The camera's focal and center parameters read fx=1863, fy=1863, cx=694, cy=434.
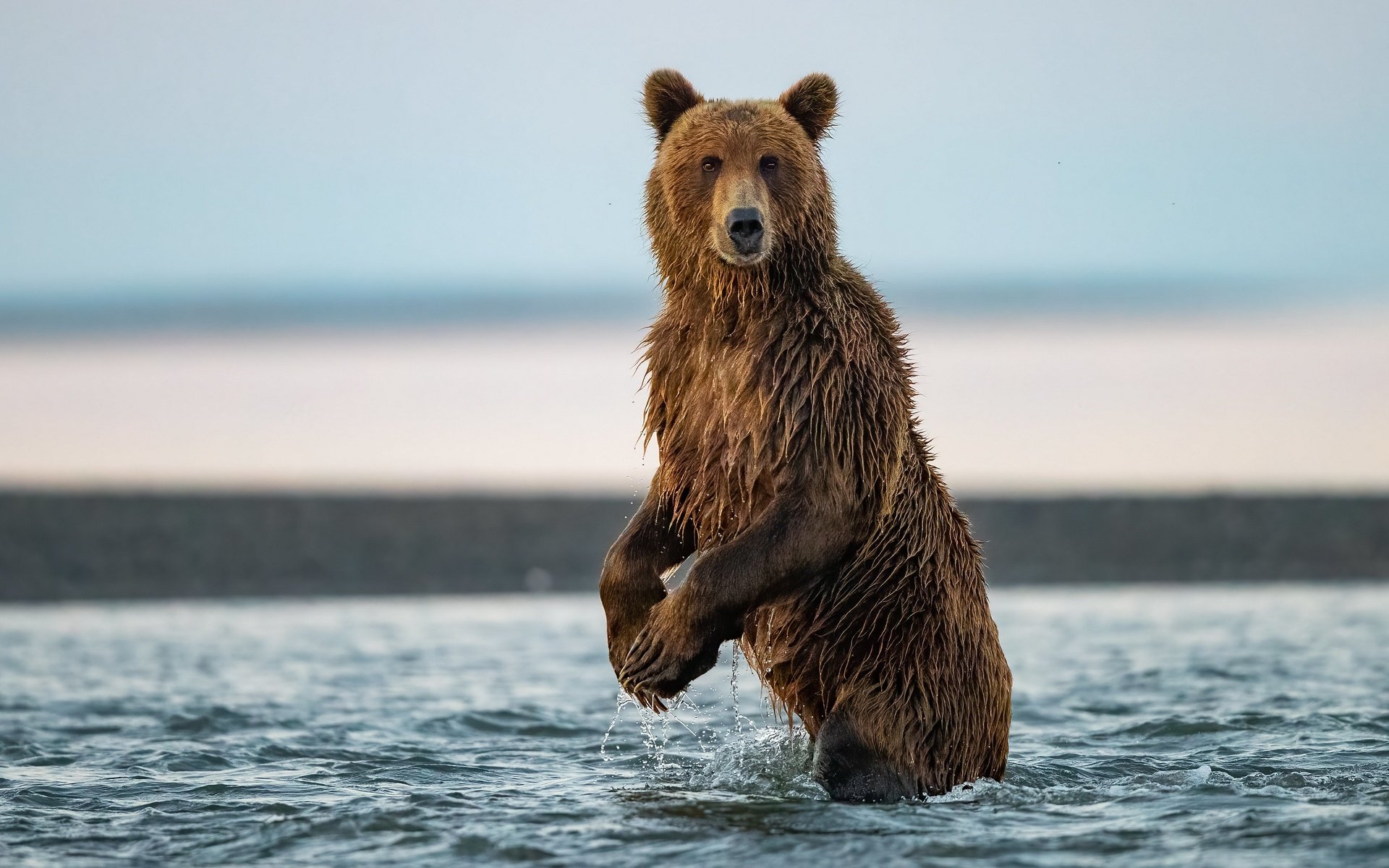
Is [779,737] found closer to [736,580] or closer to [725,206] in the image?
[736,580]

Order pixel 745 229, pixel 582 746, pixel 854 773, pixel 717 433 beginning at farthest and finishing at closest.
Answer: pixel 582 746 < pixel 717 433 < pixel 854 773 < pixel 745 229

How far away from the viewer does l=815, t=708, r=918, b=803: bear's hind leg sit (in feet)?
20.2

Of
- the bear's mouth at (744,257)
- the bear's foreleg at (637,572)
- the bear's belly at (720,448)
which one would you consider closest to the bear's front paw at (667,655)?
the bear's foreleg at (637,572)

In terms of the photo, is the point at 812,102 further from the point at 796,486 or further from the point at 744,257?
the point at 796,486

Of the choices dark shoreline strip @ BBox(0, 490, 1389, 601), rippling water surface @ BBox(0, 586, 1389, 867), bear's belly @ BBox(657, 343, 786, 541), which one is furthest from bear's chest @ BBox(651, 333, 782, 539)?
dark shoreline strip @ BBox(0, 490, 1389, 601)

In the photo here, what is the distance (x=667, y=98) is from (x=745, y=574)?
1727 mm

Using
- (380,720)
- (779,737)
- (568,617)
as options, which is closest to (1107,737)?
(779,737)

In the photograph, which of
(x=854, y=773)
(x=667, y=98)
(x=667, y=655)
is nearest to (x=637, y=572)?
(x=667, y=655)

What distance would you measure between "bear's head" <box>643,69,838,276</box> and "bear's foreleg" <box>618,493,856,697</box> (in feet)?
2.79

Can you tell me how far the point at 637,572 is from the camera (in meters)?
6.55

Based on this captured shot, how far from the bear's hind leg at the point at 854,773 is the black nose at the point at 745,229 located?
1592mm

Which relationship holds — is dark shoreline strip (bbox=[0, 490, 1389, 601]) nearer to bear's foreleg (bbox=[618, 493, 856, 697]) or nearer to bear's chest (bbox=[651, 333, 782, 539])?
bear's chest (bbox=[651, 333, 782, 539])

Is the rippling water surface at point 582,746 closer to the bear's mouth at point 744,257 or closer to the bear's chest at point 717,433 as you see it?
the bear's chest at point 717,433

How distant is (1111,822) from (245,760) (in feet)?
11.4
